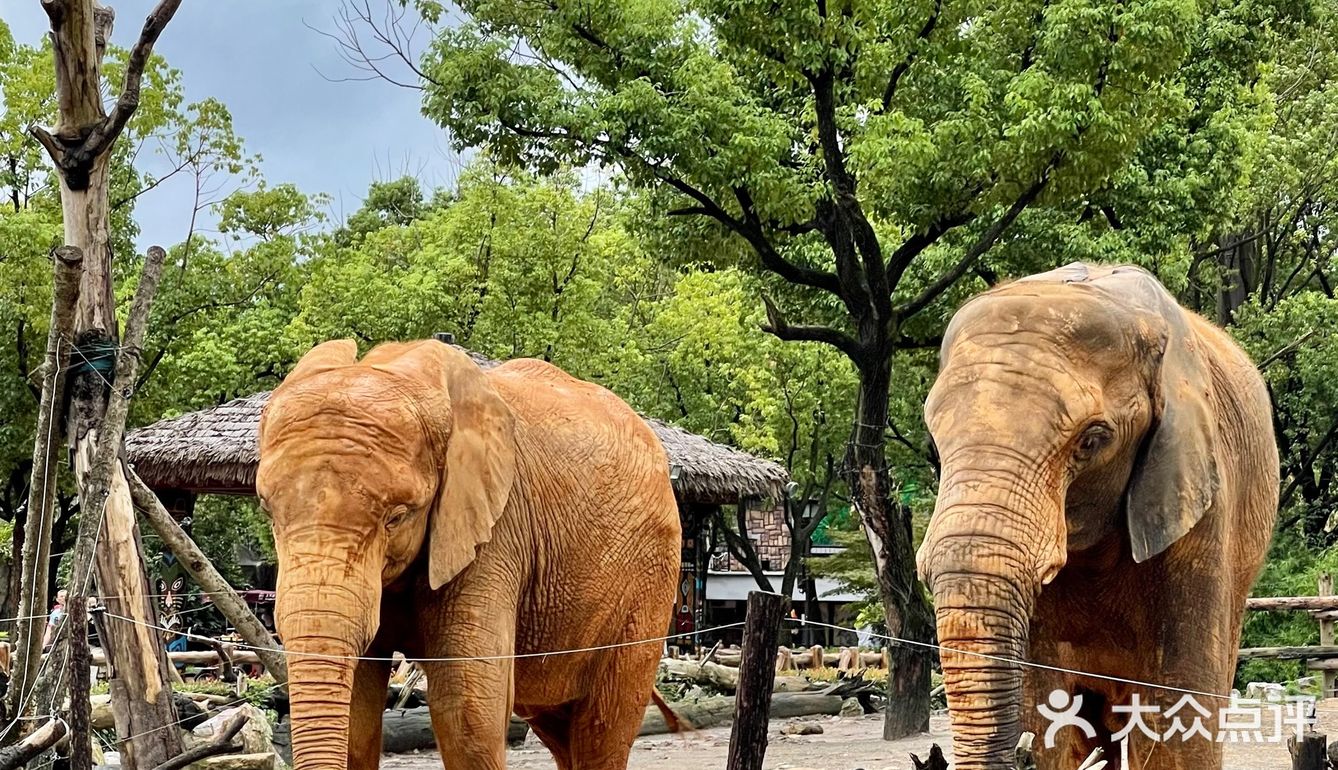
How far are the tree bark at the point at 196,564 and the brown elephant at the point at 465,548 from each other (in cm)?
161

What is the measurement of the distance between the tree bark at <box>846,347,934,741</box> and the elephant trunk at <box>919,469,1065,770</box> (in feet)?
32.3

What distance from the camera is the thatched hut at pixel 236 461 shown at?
17031 mm

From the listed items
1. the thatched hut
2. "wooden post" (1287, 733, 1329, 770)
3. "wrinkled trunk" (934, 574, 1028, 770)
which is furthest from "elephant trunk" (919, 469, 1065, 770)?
the thatched hut

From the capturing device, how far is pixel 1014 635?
5223mm

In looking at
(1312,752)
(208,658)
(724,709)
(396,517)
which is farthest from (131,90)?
(208,658)

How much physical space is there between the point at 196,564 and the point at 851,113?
337 inches

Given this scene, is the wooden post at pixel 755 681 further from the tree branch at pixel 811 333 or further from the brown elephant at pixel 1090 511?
the tree branch at pixel 811 333

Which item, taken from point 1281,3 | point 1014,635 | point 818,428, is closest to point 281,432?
point 1014,635

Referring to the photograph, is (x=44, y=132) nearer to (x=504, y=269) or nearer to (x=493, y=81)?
(x=493, y=81)

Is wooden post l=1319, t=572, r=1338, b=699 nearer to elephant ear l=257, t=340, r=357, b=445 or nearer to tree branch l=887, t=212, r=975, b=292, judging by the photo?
tree branch l=887, t=212, r=975, b=292

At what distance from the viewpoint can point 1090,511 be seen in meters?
5.82

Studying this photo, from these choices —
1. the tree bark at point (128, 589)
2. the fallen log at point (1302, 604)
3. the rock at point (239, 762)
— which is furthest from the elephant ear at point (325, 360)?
the fallen log at point (1302, 604)

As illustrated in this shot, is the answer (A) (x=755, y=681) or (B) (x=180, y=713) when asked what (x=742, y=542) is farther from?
(A) (x=755, y=681)

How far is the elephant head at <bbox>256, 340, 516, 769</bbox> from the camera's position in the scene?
6.31m
